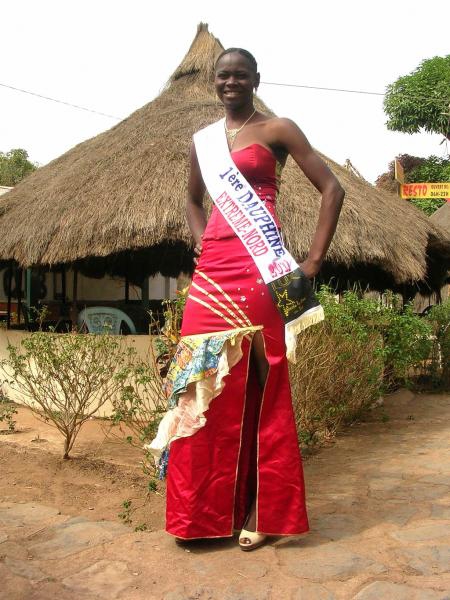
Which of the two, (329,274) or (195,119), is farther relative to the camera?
(329,274)

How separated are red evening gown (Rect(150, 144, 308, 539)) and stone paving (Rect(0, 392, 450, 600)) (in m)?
0.14

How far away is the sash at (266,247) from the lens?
2.46 metres

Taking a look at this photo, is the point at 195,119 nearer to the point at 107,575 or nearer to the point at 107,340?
the point at 107,340

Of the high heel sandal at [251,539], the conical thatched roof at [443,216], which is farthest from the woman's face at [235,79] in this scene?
the conical thatched roof at [443,216]

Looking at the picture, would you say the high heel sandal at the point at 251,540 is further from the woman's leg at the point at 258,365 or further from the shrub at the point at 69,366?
the shrub at the point at 69,366

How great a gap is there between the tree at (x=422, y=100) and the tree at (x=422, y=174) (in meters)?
1.48

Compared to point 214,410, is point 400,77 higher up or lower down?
higher up

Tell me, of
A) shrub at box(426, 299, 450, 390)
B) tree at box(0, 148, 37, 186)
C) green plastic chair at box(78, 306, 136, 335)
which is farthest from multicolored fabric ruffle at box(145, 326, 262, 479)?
tree at box(0, 148, 37, 186)

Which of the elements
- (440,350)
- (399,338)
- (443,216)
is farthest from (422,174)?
(399,338)

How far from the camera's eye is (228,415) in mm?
2479

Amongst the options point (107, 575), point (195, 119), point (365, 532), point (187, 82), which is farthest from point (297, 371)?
point (187, 82)

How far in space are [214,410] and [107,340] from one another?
1988 millimetres

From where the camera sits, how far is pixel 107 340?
4.30 metres

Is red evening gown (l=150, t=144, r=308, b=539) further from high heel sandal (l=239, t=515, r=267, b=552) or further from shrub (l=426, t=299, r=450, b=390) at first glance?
shrub (l=426, t=299, r=450, b=390)
